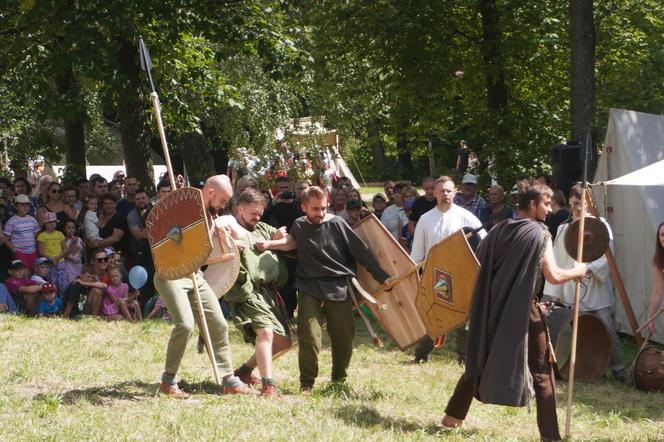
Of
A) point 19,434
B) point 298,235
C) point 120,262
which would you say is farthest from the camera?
point 120,262

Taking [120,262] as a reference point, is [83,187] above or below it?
above

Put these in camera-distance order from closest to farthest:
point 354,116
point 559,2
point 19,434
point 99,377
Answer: point 19,434
point 99,377
point 559,2
point 354,116

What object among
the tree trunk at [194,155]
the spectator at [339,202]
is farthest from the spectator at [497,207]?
the tree trunk at [194,155]

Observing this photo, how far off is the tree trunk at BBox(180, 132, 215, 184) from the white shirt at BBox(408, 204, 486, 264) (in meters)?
10.4

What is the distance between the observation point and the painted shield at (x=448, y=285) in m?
7.67

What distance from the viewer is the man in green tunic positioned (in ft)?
25.9

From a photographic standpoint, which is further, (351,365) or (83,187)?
(83,187)

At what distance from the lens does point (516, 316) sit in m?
6.62

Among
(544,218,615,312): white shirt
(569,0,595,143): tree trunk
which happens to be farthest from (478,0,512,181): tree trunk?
(544,218,615,312): white shirt

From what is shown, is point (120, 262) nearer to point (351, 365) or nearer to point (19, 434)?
point (351, 365)

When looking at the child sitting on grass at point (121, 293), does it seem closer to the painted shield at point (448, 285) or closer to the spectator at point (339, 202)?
the spectator at point (339, 202)

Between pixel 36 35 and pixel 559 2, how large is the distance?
901 cm

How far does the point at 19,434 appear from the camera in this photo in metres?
6.50

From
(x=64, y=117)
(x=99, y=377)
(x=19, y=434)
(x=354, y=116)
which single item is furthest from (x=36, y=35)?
(x=354, y=116)
